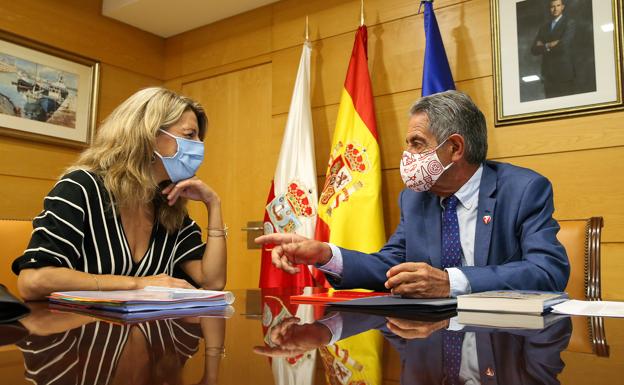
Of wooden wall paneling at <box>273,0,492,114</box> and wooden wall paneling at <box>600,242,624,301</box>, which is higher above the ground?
wooden wall paneling at <box>273,0,492,114</box>

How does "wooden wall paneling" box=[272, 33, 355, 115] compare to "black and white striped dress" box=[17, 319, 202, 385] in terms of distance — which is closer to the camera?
"black and white striped dress" box=[17, 319, 202, 385]

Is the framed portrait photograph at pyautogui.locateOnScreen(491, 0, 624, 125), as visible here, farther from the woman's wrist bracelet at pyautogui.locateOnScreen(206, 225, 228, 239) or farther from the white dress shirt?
the woman's wrist bracelet at pyautogui.locateOnScreen(206, 225, 228, 239)

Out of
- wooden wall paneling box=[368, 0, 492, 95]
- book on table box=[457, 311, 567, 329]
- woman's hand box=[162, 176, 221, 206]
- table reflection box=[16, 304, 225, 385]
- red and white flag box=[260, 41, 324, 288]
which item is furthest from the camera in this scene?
red and white flag box=[260, 41, 324, 288]

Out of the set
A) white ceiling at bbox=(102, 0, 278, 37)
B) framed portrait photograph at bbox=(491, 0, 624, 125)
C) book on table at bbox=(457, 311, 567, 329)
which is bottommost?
book on table at bbox=(457, 311, 567, 329)

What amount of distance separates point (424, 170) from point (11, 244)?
1.46 metres

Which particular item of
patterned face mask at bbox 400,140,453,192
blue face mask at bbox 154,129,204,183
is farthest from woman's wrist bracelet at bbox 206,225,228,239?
patterned face mask at bbox 400,140,453,192

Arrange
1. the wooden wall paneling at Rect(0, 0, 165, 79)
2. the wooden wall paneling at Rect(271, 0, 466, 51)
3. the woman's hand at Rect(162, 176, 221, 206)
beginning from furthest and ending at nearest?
the wooden wall paneling at Rect(0, 0, 165, 79) → the wooden wall paneling at Rect(271, 0, 466, 51) → the woman's hand at Rect(162, 176, 221, 206)

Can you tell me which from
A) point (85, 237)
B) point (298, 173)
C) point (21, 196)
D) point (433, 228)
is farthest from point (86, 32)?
point (433, 228)

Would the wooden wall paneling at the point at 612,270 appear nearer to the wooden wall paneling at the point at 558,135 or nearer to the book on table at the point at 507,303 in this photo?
the wooden wall paneling at the point at 558,135

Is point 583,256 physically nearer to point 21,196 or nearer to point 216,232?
point 216,232

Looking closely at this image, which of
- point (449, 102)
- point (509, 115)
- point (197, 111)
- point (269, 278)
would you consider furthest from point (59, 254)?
point (509, 115)

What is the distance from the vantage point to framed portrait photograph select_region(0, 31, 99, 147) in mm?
3656

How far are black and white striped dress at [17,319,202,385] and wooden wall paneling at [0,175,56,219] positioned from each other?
326 centimetres

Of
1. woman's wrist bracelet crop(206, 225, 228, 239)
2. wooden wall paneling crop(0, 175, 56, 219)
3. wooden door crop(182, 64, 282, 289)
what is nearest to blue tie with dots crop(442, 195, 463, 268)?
woman's wrist bracelet crop(206, 225, 228, 239)
